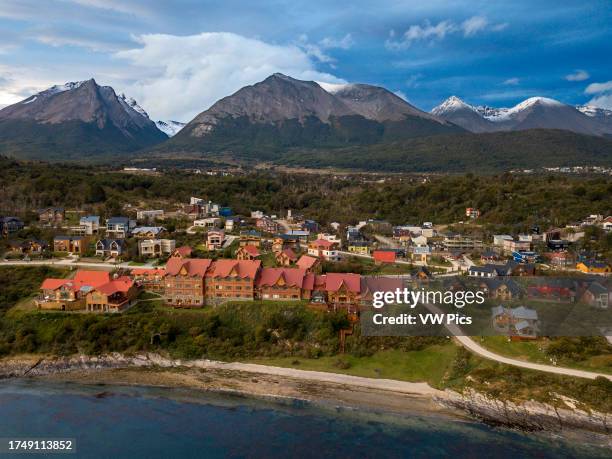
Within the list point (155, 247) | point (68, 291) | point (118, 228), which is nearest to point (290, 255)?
point (155, 247)

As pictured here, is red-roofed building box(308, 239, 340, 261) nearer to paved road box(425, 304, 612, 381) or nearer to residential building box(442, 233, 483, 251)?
residential building box(442, 233, 483, 251)

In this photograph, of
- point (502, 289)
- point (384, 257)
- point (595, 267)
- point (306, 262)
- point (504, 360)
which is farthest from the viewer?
point (384, 257)

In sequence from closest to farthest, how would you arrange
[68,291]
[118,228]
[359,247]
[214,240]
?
[68,291], [214,240], [359,247], [118,228]

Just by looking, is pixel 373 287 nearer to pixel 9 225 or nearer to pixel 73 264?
pixel 73 264

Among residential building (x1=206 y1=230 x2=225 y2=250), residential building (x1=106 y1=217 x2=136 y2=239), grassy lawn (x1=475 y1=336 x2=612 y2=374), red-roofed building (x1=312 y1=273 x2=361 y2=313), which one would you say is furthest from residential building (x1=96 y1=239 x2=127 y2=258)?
grassy lawn (x1=475 y1=336 x2=612 y2=374)

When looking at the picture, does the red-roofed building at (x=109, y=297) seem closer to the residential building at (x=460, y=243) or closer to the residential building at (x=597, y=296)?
the residential building at (x=460, y=243)

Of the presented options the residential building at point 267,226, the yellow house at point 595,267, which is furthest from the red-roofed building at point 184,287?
the yellow house at point 595,267
